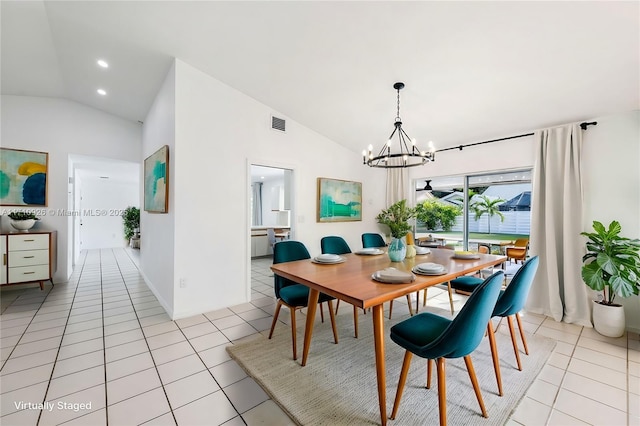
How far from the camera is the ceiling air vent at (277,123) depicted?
3.79 metres

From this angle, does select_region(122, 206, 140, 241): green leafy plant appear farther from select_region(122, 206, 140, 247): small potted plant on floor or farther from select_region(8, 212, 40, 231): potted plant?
select_region(8, 212, 40, 231): potted plant

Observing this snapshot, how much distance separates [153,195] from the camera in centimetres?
369

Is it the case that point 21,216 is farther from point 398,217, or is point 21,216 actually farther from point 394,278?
point 398,217

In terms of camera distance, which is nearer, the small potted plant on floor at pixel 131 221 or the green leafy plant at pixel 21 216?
the green leafy plant at pixel 21 216

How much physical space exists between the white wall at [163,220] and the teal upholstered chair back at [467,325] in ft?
9.31

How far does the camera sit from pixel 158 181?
3438 mm

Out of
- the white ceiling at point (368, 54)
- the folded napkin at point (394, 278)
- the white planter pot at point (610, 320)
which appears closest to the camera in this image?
the folded napkin at point (394, 278)

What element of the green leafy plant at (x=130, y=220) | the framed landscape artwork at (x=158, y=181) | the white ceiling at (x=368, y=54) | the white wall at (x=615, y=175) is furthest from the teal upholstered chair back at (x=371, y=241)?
the green leafy plant at (x=130, y=220)

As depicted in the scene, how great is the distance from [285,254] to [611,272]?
321 cm

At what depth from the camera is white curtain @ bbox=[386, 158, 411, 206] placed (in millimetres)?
5137

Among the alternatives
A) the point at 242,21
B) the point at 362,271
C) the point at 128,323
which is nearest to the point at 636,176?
the point at 362,271

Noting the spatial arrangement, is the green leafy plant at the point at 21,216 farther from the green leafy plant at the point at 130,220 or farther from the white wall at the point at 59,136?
the green leafy plant at the point at 130,220

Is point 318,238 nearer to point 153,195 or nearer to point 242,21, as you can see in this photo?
point 153,195

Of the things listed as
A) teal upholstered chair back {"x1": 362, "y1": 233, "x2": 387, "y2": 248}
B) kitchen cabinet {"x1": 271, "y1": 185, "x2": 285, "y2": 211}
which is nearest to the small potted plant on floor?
kitchen cabinet {"x1": 271, "y1": 185, "x2": 285, "y2": 211}
